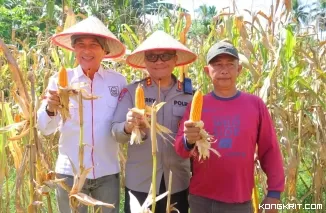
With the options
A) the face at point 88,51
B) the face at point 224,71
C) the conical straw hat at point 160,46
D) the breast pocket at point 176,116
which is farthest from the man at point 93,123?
the face at point 224,71

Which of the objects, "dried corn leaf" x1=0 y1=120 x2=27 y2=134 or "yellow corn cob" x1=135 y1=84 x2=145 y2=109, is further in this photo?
"dried corn leaf" x1=0 y1=120 x2=27 y2=134

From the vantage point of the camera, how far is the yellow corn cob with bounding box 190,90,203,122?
1375mm

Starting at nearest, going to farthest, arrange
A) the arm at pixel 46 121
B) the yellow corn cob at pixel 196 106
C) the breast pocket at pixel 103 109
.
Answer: the yellow corn cob at pixel 196 106 → the arm at pixel 46 121 → the breast pocket at pixel 103 109

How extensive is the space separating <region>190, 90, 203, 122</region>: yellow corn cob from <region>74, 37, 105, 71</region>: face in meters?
0.82

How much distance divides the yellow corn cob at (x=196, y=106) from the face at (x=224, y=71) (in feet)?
1.86

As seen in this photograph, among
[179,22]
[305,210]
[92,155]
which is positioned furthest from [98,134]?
[305,210]

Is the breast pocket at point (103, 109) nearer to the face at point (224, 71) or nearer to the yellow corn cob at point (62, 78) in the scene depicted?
the face at point (224, 71)

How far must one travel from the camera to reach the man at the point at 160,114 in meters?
2.07

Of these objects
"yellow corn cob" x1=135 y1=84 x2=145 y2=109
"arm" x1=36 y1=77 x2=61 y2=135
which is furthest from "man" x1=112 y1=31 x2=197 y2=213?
"yellow corn cob" x1=135 y1=84 x2=145 y2=109

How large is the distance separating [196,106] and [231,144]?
→ 64cm

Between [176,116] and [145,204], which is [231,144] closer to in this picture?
[176,116]

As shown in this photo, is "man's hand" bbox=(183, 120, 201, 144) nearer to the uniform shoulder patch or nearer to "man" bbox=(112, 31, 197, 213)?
"man" bbox=(112, 31, 197, 213)

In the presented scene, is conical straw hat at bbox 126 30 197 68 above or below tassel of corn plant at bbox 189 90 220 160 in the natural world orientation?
above

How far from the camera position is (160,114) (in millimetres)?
2119
